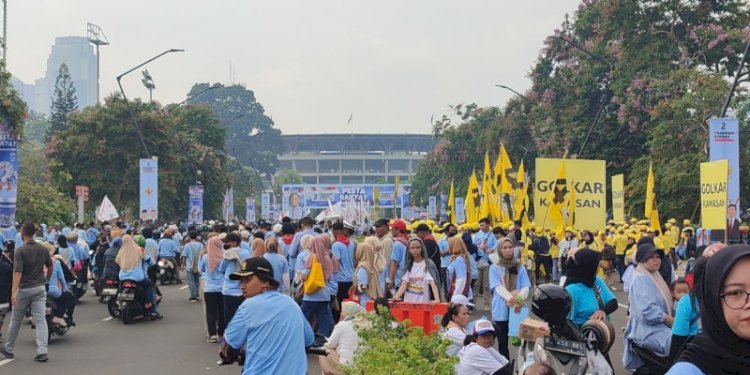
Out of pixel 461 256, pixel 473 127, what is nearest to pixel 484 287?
pixel 461 256

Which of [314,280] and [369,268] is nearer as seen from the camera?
[314,280]

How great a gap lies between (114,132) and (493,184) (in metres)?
25.1

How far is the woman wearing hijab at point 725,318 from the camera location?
9.10 feet

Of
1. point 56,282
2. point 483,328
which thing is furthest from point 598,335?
point 56,282

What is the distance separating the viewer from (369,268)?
43.7ft

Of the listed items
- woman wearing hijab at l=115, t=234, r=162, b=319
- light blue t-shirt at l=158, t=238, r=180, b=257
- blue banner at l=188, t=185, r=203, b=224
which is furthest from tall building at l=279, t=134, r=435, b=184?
woman wearing hijab at l=115, t=234, r=162, b=319

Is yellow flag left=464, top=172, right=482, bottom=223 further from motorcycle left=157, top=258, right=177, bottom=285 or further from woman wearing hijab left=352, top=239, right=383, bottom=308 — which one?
woman wearing hijab left=352, top=239, right=383, bottom=308

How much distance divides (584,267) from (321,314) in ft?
19.3

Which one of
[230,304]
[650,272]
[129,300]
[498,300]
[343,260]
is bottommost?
[129,300]

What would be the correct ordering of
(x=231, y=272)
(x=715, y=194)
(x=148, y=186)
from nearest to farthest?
(x=231, y=272)
(x=715, y=194)
(x=148, y=186)

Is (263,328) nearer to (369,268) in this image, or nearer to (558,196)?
(369,268)

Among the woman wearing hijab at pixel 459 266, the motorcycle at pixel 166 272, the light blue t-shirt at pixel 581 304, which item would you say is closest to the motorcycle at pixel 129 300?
the woman wearing hijab at pixel 459 266

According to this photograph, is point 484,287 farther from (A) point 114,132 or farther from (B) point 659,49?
(A) point 114,132

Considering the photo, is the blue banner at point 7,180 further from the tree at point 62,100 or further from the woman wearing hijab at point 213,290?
the tree at point 62,100
